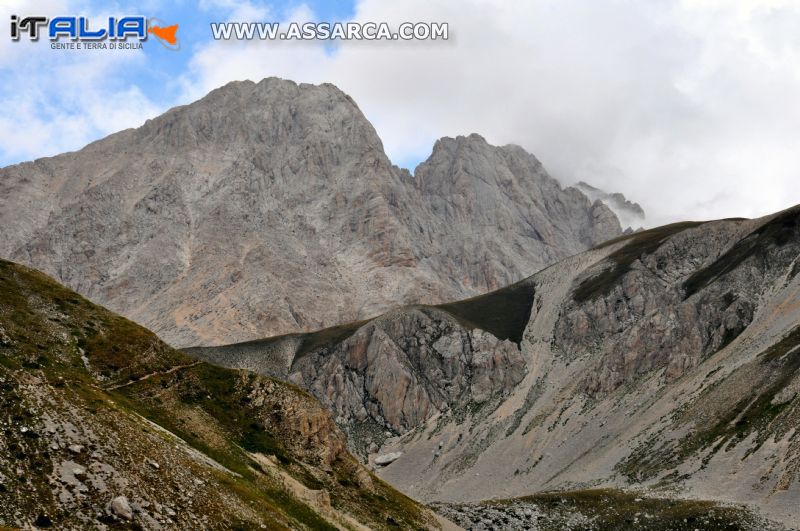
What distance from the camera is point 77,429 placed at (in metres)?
44.4

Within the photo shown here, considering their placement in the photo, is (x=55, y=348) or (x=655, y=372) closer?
(x=55, y=348)

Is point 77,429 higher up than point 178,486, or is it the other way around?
point 77,429

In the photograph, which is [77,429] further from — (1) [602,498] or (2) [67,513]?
(1) [602,498]

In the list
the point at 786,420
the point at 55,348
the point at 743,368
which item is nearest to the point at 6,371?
the point at 55,348

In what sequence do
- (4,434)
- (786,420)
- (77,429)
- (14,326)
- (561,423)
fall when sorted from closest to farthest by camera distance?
(4,434), (77,429), (14,326), (786,420), (561,423)

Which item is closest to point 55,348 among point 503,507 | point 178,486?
point 178,486

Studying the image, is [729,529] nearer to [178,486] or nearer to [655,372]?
[178,486]

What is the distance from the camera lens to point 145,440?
49.0 meters

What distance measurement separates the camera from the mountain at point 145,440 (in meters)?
39.2

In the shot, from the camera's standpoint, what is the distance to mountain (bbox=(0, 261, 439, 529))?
129ft

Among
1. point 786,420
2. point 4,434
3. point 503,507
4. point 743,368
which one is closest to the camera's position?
point 4,434

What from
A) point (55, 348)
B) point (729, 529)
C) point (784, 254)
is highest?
point (55, 348)

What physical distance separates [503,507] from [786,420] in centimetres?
4759

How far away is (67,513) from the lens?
36.5m
